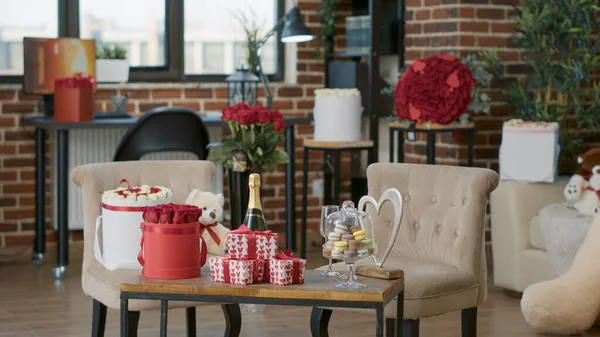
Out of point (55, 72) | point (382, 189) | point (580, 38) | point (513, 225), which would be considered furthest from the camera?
point (55, 72)

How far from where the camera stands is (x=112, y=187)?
352 centimetres

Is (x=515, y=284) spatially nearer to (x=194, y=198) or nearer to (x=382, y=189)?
(x=382, y=189)

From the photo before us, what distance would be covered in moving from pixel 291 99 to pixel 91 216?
3178 mm

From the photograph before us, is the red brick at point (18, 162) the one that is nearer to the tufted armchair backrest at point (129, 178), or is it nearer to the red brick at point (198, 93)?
the red brick at point (198, 93)

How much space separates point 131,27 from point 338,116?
5.54 feet

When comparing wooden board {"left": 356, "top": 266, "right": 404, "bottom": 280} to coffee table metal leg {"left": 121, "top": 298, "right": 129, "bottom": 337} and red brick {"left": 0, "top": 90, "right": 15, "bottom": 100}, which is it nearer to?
coffee table metal leg {"left": 121, "top": 298, "right": 129, "bottom": 337}

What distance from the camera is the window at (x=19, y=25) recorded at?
19.7ft

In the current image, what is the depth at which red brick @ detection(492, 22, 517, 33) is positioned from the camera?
18.2 ft

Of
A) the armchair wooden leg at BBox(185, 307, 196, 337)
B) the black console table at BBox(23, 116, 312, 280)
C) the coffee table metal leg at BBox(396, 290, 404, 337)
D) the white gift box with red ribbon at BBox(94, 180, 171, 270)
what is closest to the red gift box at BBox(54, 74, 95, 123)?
the black console table at BBox(23, 116, 312, 280)

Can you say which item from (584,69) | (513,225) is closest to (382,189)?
(513,225)

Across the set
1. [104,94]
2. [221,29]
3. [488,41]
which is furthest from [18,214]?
[488,41]

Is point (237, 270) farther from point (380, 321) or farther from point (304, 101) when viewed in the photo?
point (304, 101)

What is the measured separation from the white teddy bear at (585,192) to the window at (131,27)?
2.74 meters

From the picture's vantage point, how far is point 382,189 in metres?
3.65
